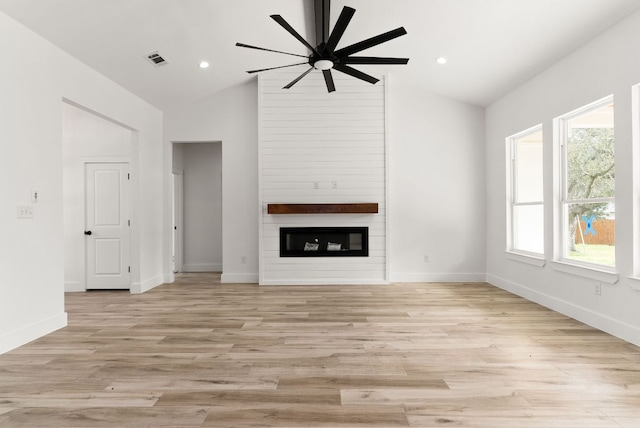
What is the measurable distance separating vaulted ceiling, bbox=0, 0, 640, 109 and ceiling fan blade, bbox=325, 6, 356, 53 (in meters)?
1.18

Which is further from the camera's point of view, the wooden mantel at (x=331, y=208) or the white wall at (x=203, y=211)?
the white wall at (x=203, y=211)

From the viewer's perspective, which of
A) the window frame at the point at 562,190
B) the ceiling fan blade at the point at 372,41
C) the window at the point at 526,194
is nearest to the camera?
the ceiling fan blade at the point at 372,41

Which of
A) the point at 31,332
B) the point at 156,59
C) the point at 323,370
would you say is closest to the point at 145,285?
the point at 31,332

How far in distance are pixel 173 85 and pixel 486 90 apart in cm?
453

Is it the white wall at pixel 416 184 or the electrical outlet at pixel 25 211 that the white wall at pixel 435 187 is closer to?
the white wall at pixel 416 184

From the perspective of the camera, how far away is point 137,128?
5641 millimetres

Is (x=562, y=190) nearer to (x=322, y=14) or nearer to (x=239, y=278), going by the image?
(x=322, y=14)

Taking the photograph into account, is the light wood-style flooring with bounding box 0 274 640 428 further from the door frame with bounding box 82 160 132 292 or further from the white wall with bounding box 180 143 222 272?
the white wall with bounding box 180 143 222 272

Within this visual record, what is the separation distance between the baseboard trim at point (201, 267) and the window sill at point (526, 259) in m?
5.14

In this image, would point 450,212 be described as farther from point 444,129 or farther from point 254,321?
point 254,321

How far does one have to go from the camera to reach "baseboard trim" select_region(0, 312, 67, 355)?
318 centimetres

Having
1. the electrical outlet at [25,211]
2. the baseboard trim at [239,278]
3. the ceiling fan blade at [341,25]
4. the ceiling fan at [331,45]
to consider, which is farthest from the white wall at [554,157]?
the electrical outlet at [25,211]

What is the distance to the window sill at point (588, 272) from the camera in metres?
3.55

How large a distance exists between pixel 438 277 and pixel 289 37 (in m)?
4.23
